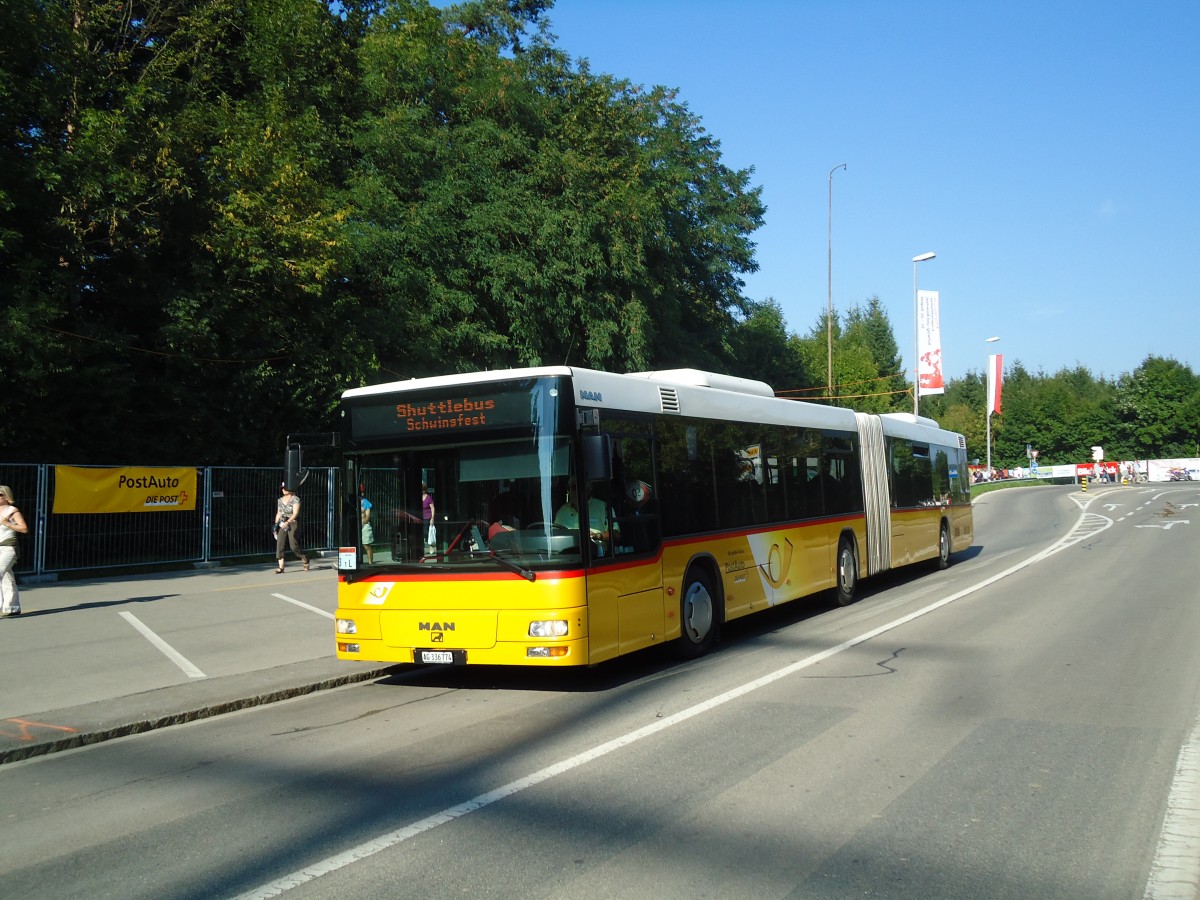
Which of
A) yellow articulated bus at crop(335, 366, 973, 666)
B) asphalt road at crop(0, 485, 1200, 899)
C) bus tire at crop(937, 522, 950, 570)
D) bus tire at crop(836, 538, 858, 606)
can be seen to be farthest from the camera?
bus tire at crop(937, 522, 950, 570)

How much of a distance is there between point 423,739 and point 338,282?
1992 cm

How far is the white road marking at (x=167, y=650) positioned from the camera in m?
10.3

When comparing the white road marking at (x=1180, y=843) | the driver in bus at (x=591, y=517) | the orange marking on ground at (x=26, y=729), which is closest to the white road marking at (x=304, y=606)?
A: the orange marking on ground at (x=26, y=729)

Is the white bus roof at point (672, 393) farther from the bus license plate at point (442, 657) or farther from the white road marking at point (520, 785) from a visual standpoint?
the white road marking at point (520, 785)

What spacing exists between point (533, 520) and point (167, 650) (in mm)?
5524

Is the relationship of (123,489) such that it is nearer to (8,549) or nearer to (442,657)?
(8,549)

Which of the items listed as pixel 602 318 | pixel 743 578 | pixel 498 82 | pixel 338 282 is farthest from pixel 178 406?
pixel 743 578

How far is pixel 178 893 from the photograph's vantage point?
4406 millimetres

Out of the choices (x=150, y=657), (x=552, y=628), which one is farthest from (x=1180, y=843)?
(x=150, y=657)

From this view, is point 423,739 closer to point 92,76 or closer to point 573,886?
point 573,886

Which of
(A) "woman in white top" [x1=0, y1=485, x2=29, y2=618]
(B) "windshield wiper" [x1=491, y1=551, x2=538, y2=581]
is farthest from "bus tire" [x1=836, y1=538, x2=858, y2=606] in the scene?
(A) "woman in white top" [x1=0, y1=485, x2=29, y2=618]

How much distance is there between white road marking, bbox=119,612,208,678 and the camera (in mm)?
10297

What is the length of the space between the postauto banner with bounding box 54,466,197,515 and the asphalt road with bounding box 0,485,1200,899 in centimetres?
1158

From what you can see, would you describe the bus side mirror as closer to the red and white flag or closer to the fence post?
the fence post
